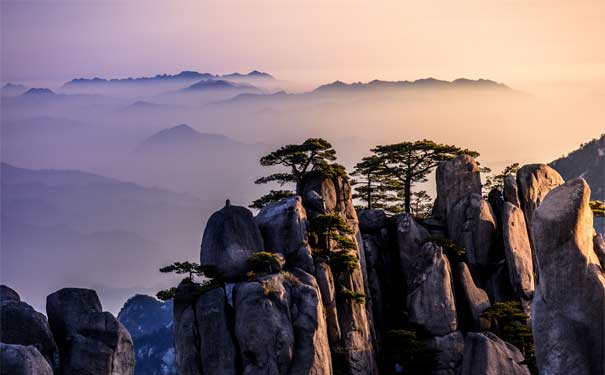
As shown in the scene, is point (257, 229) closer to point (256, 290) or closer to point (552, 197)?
point (256, 290)

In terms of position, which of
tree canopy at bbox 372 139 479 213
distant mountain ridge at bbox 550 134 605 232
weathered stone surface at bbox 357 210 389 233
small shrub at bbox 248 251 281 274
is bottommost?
small shrub at bbox 248 251 281 274

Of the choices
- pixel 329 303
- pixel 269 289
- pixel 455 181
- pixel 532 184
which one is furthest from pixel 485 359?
pixel 455 181

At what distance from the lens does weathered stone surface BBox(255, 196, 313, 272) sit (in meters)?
52.5

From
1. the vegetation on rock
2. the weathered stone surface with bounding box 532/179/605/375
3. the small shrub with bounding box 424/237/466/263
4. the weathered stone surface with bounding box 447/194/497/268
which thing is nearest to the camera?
the weathered stone surface with bounding box 532/179/605/375

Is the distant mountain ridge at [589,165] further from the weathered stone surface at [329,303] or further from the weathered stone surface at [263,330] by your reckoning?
the weathered stone surface at [263,330]

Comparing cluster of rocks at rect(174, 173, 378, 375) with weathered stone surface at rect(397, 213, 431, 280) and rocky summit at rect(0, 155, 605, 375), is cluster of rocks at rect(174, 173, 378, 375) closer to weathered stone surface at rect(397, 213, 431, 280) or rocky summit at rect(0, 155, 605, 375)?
rocky summit at rect(0, 155, 605, 375)

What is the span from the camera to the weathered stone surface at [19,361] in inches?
1055

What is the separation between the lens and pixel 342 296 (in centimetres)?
5431

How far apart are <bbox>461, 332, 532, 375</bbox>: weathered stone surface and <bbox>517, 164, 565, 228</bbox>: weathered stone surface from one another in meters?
18.0

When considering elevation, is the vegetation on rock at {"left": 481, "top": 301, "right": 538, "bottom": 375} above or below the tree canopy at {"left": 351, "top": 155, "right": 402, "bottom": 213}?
below

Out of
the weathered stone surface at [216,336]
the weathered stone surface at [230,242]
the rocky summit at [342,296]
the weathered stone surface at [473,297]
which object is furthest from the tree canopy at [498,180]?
the weathered stone surface at [216,336]

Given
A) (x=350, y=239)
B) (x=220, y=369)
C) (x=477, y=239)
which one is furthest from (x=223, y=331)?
(x=477, y=239)

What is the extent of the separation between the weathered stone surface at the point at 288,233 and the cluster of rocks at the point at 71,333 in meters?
16.1

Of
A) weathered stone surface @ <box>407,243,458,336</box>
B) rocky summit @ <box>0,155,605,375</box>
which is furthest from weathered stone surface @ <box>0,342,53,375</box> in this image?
weathered stone surface @ <box>407,243,458,336</box>
